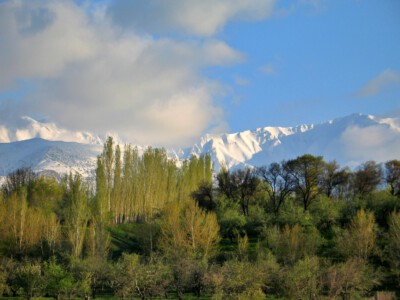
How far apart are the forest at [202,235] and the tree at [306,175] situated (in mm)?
193

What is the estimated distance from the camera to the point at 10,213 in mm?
56750

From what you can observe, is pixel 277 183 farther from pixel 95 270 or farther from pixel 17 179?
pixel 17 179

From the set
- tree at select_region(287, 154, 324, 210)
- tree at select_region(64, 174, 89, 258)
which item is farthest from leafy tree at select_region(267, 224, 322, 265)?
tree at select_region(287, 154, 324, 210)

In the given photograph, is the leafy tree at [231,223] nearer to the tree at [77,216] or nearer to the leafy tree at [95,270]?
the tree at [77,216]

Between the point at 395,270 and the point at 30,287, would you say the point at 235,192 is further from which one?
the point at 30,287

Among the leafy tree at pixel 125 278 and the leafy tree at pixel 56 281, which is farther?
the leafy tree at pixel 125 278

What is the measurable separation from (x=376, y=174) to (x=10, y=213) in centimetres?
5936

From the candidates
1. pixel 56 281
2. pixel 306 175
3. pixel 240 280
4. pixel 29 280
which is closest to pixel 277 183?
pixel 306 175

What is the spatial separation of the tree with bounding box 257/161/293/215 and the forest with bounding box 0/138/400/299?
0.86 ft

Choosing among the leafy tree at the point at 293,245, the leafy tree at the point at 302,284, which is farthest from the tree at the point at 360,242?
the leafy tree at the point at 302,284

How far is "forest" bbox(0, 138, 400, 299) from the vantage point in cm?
3681

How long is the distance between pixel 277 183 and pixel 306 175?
4.96 meters

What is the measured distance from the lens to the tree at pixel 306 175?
251 feet

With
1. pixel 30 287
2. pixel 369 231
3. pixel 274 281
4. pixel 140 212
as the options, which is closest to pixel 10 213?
pixel 30 287
